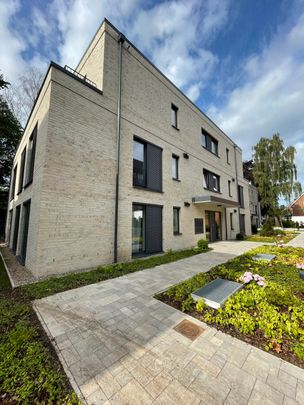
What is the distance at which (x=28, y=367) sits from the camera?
74.7 inches

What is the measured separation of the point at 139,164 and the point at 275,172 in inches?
888

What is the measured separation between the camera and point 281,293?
140 inches

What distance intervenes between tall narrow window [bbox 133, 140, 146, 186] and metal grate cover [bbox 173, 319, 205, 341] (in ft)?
20.0

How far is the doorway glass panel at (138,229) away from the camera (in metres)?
7.77

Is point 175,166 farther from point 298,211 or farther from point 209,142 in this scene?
point 298,211

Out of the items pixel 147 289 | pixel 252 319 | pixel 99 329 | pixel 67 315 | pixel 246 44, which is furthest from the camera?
pixel 246 44

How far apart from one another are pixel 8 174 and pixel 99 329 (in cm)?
2264

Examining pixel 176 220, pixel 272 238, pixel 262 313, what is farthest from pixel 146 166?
pixel 272 238

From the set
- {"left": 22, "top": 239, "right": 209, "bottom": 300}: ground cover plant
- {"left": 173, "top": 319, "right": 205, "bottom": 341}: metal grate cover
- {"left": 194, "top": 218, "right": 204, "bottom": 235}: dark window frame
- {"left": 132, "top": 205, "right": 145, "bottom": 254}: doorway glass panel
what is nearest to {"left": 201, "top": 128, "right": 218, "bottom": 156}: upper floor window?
{"left": 194, "top": 218, "right": 204, "bottom": 235}: dark window frame

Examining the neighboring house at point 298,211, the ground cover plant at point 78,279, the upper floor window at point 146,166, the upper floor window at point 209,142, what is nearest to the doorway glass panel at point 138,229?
the upper floor window at point 146,166

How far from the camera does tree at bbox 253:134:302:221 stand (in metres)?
22.5

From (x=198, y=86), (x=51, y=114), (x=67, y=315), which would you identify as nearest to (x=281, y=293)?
(x=67, y=315)

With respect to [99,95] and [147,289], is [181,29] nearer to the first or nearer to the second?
[99,95]

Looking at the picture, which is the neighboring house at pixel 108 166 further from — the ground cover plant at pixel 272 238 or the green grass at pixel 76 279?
the ground cover plant at pixel 272 238
